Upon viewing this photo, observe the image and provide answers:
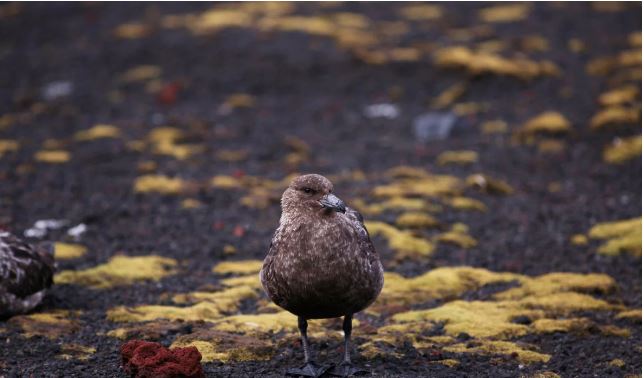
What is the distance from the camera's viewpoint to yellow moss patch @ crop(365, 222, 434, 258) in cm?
1509

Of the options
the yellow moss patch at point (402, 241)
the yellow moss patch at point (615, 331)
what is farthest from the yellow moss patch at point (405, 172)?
the yellow moss patch at point (615, 331)

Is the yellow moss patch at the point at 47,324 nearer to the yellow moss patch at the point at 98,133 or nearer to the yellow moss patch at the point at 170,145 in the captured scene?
the yellow moss patch at the point at 170,145

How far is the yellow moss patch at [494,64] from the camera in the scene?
2655 cm

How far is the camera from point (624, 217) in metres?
16.8

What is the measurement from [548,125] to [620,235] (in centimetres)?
775

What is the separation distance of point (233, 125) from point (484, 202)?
9671 millimetres

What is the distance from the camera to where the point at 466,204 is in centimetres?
1805

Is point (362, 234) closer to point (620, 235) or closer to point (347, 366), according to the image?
point (347, 366)

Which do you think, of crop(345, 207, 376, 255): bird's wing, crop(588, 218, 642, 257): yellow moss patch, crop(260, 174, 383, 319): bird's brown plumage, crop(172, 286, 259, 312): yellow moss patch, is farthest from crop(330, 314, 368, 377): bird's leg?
crop(588, 218, 642, 257): yellow moss patch

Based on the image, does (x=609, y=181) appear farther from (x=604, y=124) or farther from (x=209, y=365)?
(x=209, y=365)

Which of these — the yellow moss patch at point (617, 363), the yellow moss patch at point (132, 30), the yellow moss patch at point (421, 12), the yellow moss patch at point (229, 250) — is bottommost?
the yellow moss patch at point (617, 363)

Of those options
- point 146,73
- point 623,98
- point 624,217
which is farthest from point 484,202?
point 146,73

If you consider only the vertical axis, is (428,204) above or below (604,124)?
below

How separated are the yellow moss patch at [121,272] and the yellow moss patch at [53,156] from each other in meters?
8.02
